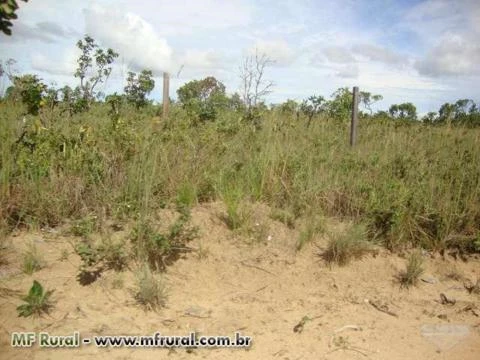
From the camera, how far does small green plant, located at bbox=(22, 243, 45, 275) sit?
122 inches

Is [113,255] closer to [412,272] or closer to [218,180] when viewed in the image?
[218,180]

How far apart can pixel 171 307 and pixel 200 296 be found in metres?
0.27

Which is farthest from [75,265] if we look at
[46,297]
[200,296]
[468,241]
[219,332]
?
[468,241]

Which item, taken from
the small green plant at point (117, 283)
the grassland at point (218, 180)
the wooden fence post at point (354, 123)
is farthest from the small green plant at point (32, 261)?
the wooden fence post at point (354, 123)

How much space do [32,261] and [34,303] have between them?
52 centimetres

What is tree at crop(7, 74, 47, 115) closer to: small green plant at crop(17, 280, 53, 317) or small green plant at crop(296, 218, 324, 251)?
small green plant at crop(17, 280, 53, 317)

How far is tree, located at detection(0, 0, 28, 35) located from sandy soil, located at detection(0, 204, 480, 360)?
70.6 inches

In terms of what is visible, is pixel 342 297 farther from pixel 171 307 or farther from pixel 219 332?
pixel 171 307

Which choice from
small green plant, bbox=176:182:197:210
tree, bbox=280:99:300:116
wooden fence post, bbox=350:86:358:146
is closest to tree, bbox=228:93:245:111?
tree, bbox=280:99:300:116

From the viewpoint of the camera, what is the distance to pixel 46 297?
2.74 m

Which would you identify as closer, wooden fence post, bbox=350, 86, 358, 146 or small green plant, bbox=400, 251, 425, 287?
small green plant, bbox=400, 251, 425, 287

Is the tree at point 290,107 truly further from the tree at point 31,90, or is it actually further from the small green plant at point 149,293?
the small green plant at point 149,293

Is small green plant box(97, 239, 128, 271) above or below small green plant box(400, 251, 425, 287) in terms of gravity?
above

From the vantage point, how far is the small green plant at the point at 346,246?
3.65m
